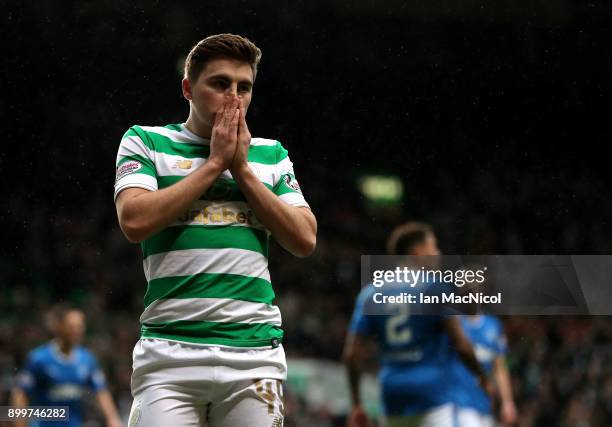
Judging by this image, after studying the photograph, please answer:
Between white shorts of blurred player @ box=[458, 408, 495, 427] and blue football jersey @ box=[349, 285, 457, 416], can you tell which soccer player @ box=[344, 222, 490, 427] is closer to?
blue football jersey @ box=[349, 285, 457, 416]

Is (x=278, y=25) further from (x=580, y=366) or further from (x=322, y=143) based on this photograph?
(x=580, y=366)

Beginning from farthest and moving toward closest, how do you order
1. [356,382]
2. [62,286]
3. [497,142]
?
1. [62,286]
2. [497,142]
3. [356,382]

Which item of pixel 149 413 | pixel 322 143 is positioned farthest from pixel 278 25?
pixel 149 413

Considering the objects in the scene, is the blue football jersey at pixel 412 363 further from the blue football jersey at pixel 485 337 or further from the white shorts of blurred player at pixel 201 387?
the white shorts of blurred player at pixel 201 387

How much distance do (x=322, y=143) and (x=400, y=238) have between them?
3.58ft

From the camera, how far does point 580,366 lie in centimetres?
530

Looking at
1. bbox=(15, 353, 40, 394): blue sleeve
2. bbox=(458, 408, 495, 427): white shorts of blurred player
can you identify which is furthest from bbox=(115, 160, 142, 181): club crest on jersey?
bbox=(15, 353, 40, 394): blue sleeve

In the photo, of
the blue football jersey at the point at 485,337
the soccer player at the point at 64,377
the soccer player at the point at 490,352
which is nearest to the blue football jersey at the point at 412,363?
the soccer player at the point at 490,352

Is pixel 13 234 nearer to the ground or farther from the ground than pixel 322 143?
nearer to the ground

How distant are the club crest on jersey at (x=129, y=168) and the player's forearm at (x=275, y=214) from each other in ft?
0.51

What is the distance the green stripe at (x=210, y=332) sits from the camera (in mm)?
1398

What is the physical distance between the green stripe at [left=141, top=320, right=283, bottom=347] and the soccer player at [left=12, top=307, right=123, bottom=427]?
2628mm

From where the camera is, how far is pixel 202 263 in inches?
55.4

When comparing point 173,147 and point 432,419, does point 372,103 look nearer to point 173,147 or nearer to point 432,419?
point 432,419
